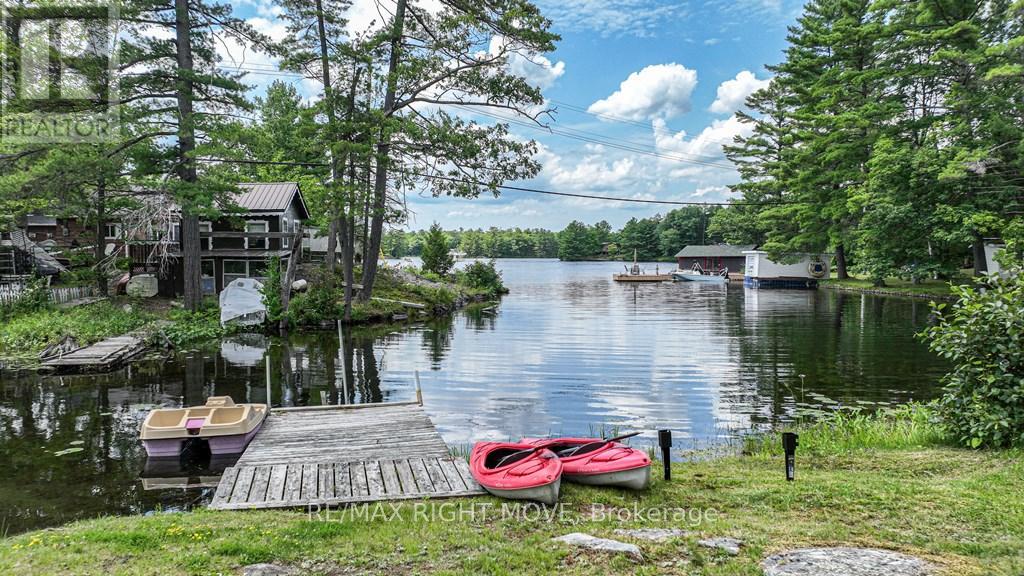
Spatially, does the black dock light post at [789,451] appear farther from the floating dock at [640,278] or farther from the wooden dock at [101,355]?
the floating dock at [640,278]

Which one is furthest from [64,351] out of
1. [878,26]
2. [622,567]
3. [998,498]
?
[878,26]

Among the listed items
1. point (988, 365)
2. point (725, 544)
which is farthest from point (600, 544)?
point (988, 365)

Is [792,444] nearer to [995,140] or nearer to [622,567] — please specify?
[622,567]

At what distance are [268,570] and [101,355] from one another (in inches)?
595

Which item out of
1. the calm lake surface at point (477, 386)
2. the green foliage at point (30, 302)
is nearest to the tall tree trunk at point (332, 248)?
the calm lake surface at point (477, 386)

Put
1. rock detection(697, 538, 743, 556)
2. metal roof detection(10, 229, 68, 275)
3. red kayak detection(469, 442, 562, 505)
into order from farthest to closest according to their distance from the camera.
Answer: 1. metal roof detection(10, 229, 68, 275)
2. red kayak detection(469, 442, 562, 505)
3. rock detection(697, 538, 743, 556)

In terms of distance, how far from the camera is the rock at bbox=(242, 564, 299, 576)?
465 cm

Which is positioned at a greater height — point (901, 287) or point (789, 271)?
point (789, 271)

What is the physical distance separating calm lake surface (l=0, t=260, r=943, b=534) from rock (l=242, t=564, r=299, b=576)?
12.2 feet

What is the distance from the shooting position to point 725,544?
501cm

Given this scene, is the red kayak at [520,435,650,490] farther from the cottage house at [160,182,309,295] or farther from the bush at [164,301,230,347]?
the cottage house at [160,182,309,295]

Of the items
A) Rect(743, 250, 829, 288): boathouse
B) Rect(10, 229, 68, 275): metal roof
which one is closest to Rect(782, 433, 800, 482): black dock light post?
Rect(10, 229, 68, 275): metal roof

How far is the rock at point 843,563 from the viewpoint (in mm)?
4320

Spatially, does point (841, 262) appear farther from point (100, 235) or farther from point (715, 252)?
point (100, 235)
